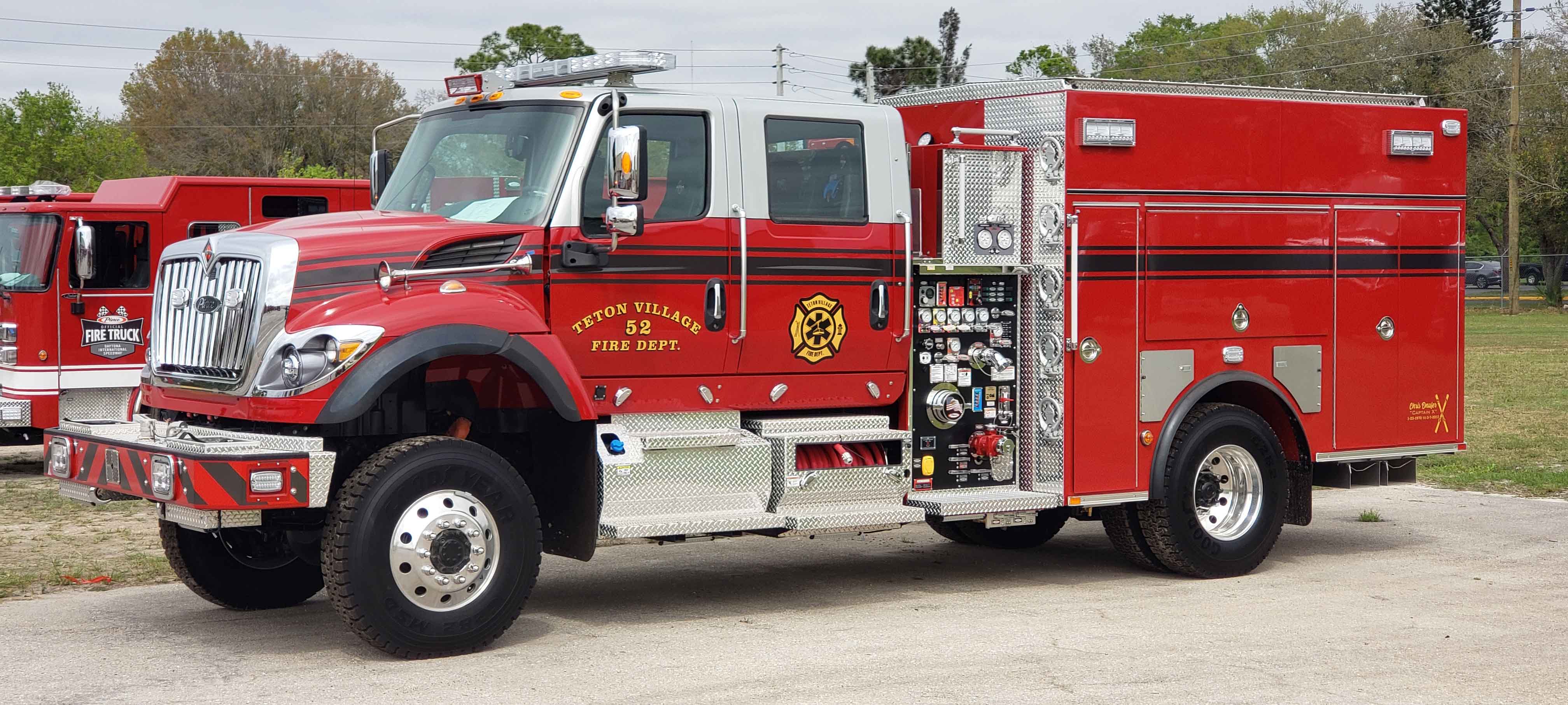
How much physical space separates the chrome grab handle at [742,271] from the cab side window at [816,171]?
0.20 meters

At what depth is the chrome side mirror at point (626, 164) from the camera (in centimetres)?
748

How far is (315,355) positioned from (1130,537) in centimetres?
526

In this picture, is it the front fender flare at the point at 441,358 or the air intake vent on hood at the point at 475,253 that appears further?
the air intake vent on hood at the point at 475,253

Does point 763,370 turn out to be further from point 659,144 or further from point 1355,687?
point 1355,687

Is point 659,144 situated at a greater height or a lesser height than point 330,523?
greater

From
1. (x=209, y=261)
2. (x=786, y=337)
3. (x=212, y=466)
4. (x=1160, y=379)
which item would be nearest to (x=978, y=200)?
(x=786, y=337)

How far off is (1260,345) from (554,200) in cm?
464

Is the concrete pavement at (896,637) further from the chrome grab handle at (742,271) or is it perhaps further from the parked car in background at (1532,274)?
the parked car in background at (1532,274)

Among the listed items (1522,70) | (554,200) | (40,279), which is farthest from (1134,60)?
(554,200)

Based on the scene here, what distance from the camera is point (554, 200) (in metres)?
7.93

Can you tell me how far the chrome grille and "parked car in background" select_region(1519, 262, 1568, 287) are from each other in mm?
62762

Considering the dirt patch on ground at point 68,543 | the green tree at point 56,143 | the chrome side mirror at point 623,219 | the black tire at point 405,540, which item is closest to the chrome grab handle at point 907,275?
the chrome side mirror at point 623,219

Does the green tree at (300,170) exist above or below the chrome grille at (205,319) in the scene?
above
